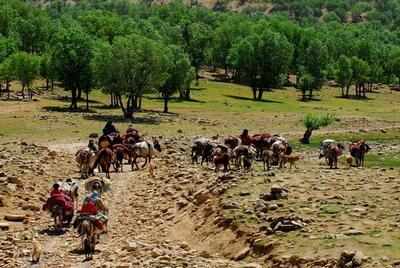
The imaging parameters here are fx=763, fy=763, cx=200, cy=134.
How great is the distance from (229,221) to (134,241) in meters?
3.25

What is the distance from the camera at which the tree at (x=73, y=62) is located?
8606 cm

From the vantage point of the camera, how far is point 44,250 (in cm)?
2464

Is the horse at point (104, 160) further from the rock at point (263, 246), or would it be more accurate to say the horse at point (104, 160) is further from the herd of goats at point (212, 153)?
the rock at point (263, 246)

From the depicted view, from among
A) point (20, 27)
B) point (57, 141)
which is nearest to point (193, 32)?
point (20, 27)

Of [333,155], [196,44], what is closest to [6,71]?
[196,44]

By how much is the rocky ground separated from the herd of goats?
6.80 ft

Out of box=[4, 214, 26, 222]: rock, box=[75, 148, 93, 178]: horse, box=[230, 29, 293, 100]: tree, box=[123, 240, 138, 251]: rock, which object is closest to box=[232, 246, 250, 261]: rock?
box=[123, 240, 138, 251]: rock

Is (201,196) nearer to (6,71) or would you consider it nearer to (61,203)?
(61,203)

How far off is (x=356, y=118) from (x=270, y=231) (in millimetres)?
66631

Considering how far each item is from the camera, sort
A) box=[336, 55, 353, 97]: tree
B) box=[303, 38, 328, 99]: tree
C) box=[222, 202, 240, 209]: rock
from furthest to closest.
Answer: box=[303, 38, 328, 99]: tree
box=[336, 55, 353, 97]: tree
box=[222, 202, 240, 209]: rock

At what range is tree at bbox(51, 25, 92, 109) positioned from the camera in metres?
86.1

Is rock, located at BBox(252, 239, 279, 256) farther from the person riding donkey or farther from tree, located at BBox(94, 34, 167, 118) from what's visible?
tree, located at BBox(94, 34, 167, 118)

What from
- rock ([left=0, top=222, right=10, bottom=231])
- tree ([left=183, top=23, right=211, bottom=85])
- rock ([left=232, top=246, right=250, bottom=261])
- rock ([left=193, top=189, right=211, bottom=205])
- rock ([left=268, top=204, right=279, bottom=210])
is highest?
tree ([left=183, top=23, right=211, bottom=85])

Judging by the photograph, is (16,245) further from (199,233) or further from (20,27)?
(20,27)
